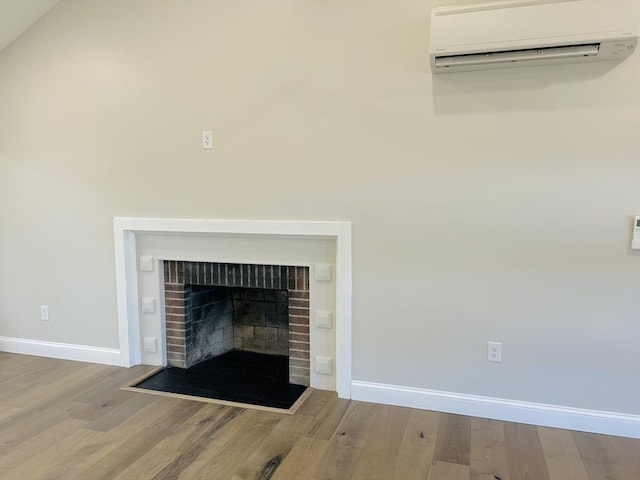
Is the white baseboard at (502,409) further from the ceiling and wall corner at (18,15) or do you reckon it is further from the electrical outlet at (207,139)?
the ceiling and wall corner at (18,15)

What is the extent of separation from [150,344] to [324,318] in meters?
1.38

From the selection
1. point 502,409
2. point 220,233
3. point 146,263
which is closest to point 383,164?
point 220,233

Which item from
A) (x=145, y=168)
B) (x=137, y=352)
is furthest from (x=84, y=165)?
(x=137, y=352)

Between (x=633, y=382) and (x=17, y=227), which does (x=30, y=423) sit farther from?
(x=633, y=382)

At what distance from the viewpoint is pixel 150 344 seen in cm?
330

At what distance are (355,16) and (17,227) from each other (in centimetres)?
297

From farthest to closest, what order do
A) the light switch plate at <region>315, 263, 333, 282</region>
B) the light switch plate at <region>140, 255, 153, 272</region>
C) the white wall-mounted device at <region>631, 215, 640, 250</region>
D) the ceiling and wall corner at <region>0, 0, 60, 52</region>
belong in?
the light switch plate at <region>140, 255, 153, 272</region> → the ceiling and wall corner at <region>0, 0, 60, 52</region> → the light switch plate at <region>315, 263, 333, 282</region> → the white wall-mounted device at <region>631, 215, 640, 250</region>

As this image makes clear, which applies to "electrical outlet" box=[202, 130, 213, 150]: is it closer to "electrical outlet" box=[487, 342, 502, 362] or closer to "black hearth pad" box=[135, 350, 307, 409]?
"black hearth pad" box=[135, 350, 307, 409]

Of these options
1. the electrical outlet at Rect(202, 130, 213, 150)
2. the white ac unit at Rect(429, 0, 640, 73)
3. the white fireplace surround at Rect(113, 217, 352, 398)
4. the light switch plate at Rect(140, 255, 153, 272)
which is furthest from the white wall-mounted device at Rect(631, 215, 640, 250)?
the light switch plate at Rect(140, 255, 153, 272)

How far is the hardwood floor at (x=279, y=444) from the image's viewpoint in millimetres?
2027

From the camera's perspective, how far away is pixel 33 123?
3.33m

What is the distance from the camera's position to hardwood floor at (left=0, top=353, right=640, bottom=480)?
2027 mm

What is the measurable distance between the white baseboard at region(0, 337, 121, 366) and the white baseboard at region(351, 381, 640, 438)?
6.16 feet

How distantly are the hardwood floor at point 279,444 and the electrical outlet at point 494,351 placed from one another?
34cm
